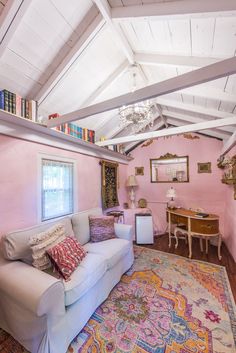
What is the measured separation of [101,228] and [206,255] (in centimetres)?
208

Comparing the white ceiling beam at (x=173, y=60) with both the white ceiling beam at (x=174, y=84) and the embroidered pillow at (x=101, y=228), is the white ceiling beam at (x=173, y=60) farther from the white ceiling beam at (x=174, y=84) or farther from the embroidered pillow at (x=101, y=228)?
the embroidered pillow at (x=101, y=228)

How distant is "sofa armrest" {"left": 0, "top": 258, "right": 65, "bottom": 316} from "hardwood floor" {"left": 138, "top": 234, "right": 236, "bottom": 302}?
6.95 feet

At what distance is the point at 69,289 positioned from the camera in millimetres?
1448

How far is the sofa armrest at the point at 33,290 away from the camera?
1210 millimetres

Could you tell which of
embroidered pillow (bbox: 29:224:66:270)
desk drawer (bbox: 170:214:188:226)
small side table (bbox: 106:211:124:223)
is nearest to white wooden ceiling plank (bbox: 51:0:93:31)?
embroidered pillow (bbox: 29:224:66:270)

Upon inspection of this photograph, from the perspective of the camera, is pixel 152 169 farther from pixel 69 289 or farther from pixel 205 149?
pixel 69 289

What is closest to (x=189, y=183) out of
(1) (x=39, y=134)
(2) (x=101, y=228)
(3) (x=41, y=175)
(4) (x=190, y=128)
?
(4) (x=190, y=128)

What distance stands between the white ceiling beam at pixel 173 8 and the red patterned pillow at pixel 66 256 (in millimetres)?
2253

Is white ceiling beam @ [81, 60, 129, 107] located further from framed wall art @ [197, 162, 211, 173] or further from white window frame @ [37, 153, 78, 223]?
framed wall art @ [197, 162, 211, 173]

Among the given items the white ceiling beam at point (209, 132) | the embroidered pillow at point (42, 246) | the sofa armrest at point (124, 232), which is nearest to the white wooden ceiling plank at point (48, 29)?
the embroidered pillow at point (42, 246)

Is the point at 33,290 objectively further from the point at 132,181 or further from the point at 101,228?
the point at 132,181

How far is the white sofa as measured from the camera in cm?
125

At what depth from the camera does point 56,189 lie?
2.65 m

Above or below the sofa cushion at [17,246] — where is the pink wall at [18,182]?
above
